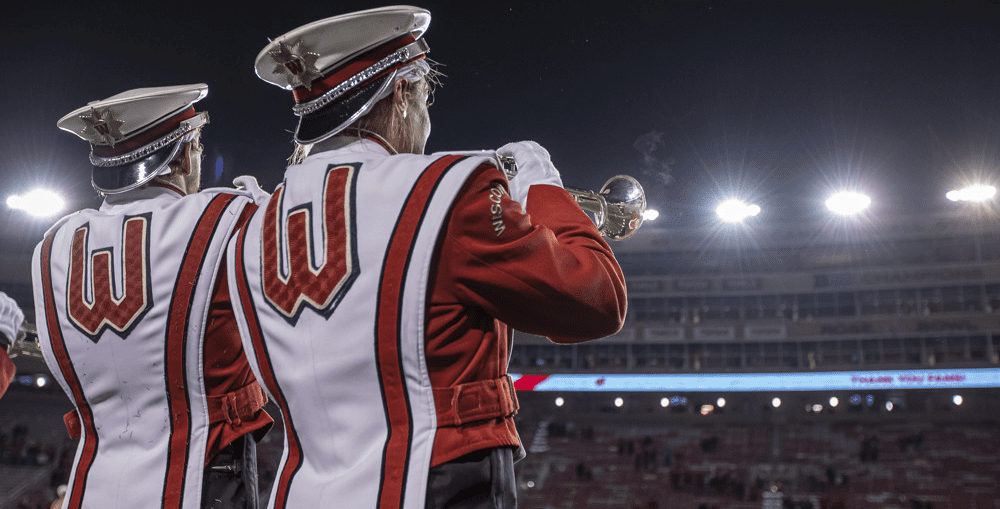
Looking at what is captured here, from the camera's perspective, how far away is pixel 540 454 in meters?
26.3

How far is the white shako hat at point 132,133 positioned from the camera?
7.48 feet

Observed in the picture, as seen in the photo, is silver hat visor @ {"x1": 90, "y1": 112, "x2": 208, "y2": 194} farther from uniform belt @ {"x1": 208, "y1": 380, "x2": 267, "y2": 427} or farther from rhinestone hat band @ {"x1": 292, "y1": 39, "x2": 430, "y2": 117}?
rhinestone hat band @ {"x1": 292, "y1": 39, "x2": 430, "y2": 117}

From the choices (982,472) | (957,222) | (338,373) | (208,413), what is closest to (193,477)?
(208,413)

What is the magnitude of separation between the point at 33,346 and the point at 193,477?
51.3 inches

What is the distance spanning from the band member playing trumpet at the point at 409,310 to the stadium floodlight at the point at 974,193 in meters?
27.3

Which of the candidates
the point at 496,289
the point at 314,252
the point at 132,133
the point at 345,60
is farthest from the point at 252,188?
the point at 496,289

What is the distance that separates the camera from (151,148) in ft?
7.61

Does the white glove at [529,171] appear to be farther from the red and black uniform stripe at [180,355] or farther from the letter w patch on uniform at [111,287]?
the letter w patch on uniform at [111,287]

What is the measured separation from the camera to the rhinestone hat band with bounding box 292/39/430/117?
1.67 meters

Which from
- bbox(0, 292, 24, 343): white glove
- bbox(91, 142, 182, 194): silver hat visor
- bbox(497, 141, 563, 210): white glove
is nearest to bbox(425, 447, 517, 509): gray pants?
bbox(497, 141, 563, 210): white glove

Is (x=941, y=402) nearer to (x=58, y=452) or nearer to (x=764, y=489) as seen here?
(x=764, y=489)

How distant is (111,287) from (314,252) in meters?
0.87

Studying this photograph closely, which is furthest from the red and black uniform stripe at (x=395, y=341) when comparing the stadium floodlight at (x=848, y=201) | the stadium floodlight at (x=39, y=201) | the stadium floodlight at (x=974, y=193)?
the stadium floodlight at (x=974, y=193)

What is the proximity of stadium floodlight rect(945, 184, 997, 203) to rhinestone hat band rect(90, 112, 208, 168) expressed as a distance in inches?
1066
